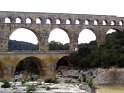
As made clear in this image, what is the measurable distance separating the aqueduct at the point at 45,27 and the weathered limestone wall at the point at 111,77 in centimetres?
991

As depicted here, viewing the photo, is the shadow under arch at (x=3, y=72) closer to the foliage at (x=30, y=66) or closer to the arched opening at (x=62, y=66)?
the arched opening at (x=62, y=66)

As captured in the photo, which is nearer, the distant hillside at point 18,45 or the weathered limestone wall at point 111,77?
the weathered limestone wall at point 111,77

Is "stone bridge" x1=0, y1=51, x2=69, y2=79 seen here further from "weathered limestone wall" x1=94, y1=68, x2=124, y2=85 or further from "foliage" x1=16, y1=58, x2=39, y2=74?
"foliage" x1=16, y1=58, x2=39, y2=74

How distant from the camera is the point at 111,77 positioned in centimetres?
6075

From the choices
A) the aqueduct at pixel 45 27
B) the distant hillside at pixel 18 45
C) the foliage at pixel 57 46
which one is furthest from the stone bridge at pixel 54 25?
the distant hillside at pixel 18 45

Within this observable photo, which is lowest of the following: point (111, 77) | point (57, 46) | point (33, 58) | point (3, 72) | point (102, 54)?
point (111, 77)

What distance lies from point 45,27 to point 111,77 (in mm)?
16414

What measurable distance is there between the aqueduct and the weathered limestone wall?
32.5 feet

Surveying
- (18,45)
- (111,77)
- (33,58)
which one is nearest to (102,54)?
(111,77)

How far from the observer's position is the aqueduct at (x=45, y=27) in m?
64.9

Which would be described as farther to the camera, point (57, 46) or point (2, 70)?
Result: point (57, 46)

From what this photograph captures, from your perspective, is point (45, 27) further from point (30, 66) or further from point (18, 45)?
point (18, 45)

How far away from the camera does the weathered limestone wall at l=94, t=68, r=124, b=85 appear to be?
60194 millimetres

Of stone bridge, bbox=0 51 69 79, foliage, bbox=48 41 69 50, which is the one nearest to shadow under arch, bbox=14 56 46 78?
stone bridge, bbox=0 51 69 79
